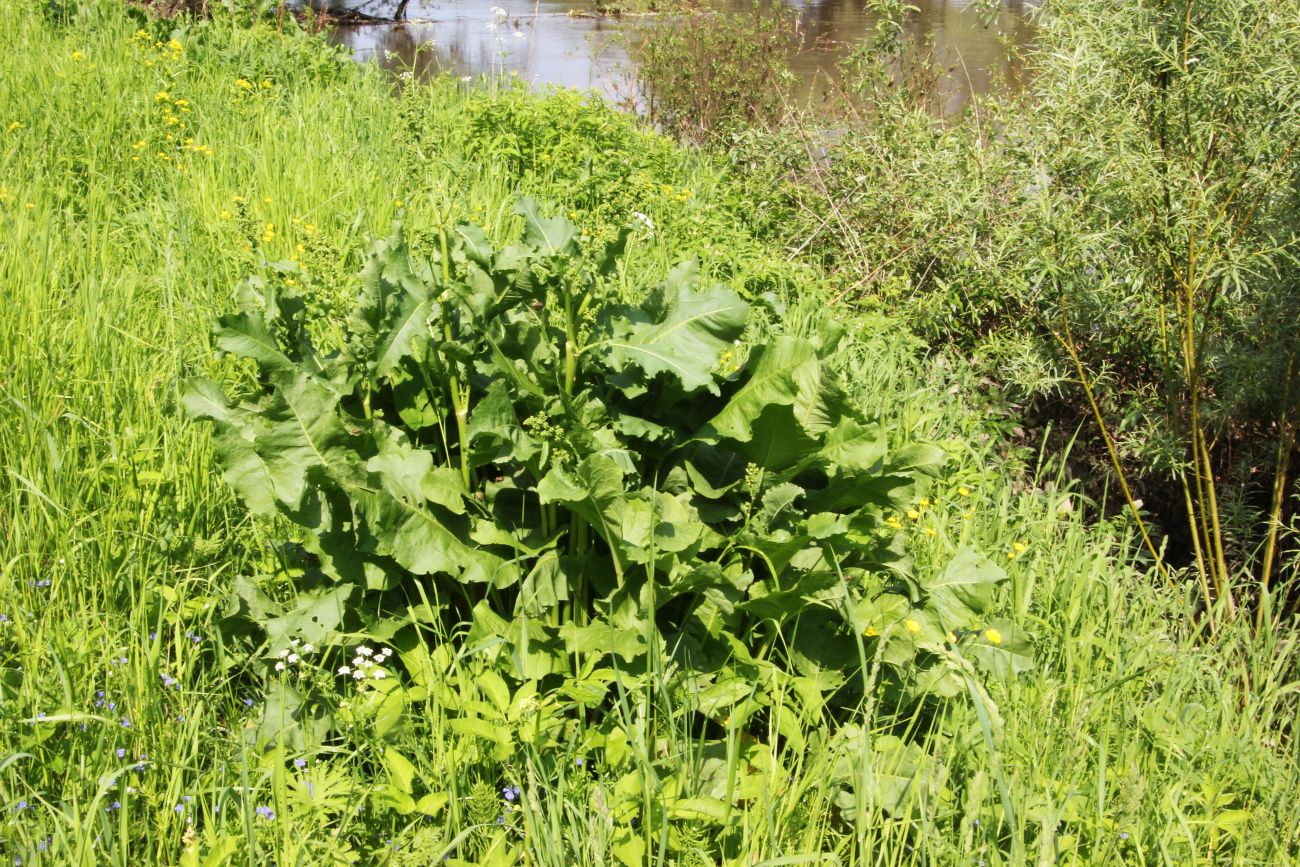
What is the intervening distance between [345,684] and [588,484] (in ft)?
2.30

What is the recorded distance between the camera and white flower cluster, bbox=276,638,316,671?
2125mm

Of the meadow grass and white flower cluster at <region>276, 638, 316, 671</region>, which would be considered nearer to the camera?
the meadow grass

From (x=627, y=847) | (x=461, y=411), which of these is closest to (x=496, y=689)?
(x=627, y=847)

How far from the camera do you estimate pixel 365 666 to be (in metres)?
2.16

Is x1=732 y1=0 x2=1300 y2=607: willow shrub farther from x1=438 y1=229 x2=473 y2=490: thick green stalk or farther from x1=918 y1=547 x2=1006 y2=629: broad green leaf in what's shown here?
x1=438 y1=229 x2=473 y2=490: thick green stalk

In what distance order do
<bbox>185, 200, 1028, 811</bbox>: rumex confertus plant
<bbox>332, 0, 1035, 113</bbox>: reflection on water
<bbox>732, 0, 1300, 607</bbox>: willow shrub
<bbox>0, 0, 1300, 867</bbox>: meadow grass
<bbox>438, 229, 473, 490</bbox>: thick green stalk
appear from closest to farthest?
<bbox>0, 0, 1300, 867</bbox>: meadow grass, <bbox>185, 200, 1028, 811</bbox>: rumex confertus plant, <bbox>438, 229, 473, 490</bbox>: thick green stalk, <bbox>732, 0, 1300, 607</bbox>: willow shrub, <bbox>332, 0, 1035, 113</bbox>: reflection on water

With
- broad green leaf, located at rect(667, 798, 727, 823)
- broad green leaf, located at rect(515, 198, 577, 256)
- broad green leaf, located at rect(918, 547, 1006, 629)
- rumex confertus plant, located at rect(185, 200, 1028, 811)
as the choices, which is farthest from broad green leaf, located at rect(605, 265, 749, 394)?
broad green leaf, located at rect(667, 798, 727, 823)

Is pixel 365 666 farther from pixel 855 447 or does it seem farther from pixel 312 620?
pixel 855 447

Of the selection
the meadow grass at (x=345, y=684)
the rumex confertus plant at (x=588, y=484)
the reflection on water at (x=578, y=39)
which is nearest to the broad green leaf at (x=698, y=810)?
the meadow grass at (x=345, y=684)

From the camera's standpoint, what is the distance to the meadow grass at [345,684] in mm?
1911

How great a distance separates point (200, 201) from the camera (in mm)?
4574

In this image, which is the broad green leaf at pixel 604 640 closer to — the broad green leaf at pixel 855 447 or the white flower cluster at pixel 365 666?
the white flower cluster at pixel 365 666

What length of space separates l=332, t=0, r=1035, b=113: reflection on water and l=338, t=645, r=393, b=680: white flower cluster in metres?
7.40

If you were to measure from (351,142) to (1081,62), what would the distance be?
3429 mm
